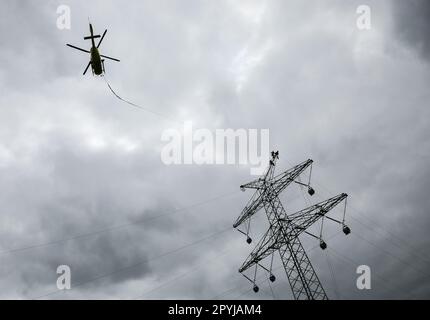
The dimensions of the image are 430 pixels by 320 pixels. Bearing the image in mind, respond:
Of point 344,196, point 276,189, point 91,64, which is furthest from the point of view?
point 276,189

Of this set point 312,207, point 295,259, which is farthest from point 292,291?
point 312,207

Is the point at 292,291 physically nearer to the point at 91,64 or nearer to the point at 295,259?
the point at 295,259

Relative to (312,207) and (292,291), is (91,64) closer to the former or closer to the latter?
(312,207)

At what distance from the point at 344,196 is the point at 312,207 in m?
2.19

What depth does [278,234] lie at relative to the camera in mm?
20000
